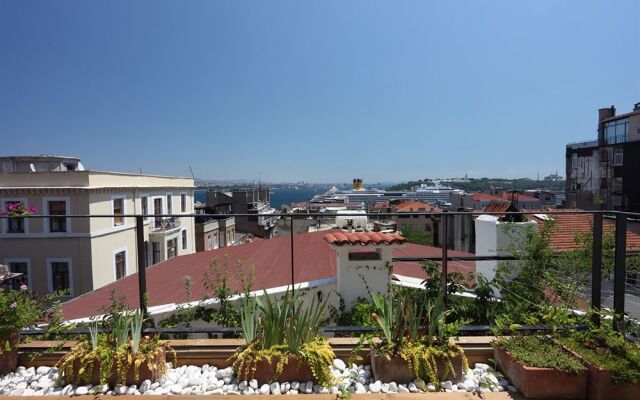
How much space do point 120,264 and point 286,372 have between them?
27.2 m

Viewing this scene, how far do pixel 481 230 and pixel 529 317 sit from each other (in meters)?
2.25

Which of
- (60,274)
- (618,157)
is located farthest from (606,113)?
(60,274)

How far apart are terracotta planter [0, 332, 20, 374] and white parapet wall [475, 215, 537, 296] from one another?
4018mm

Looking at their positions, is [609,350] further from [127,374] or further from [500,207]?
[500,207]

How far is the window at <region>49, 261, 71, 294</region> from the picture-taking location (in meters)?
22.6

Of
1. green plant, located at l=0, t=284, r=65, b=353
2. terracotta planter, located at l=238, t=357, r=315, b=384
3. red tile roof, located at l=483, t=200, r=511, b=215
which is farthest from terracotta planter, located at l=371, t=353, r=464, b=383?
green plant, located at l=0, t=284, r=65, b=353

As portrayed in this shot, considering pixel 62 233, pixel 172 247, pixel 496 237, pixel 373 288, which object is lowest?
pixel 172 247

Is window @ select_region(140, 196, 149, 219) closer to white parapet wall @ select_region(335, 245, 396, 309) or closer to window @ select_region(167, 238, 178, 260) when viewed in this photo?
window @ select_region(167, 238, 178, 260)

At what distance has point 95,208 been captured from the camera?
75.8 ft

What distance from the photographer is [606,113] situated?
131 ft

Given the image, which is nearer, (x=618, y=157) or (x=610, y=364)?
(x=610, y=364)

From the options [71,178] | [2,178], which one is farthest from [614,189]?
[2,178]

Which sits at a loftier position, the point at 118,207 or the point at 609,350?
the point at 609,350

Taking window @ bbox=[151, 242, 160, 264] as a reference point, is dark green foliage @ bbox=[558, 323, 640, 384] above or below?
above
